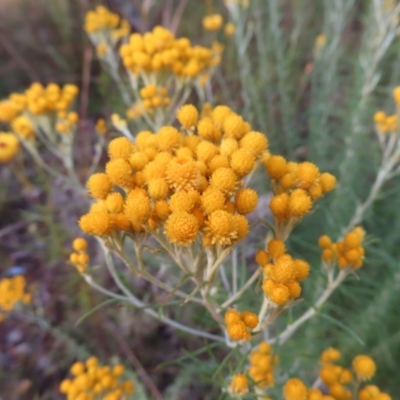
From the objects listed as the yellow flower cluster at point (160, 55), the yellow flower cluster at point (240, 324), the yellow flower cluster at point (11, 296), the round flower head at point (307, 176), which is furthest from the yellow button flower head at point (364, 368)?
the yellow flower cluster at point (11, 296)

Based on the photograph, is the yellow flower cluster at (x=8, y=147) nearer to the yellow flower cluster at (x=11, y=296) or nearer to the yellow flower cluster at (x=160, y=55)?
the yellow flower cluster at (x=11, y=296)

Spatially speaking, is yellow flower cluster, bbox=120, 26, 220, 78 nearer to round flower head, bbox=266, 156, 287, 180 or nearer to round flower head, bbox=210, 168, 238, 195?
round flower head, bbox=266, 156, 287, 180

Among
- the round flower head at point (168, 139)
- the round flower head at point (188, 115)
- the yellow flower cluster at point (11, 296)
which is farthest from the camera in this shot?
the yellow flower cluster at point (11, 296)

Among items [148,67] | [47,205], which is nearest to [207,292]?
[148,67]

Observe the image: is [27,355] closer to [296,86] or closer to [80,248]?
[80,248]

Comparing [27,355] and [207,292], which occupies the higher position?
[27,355]

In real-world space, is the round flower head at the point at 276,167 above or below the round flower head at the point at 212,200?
above
